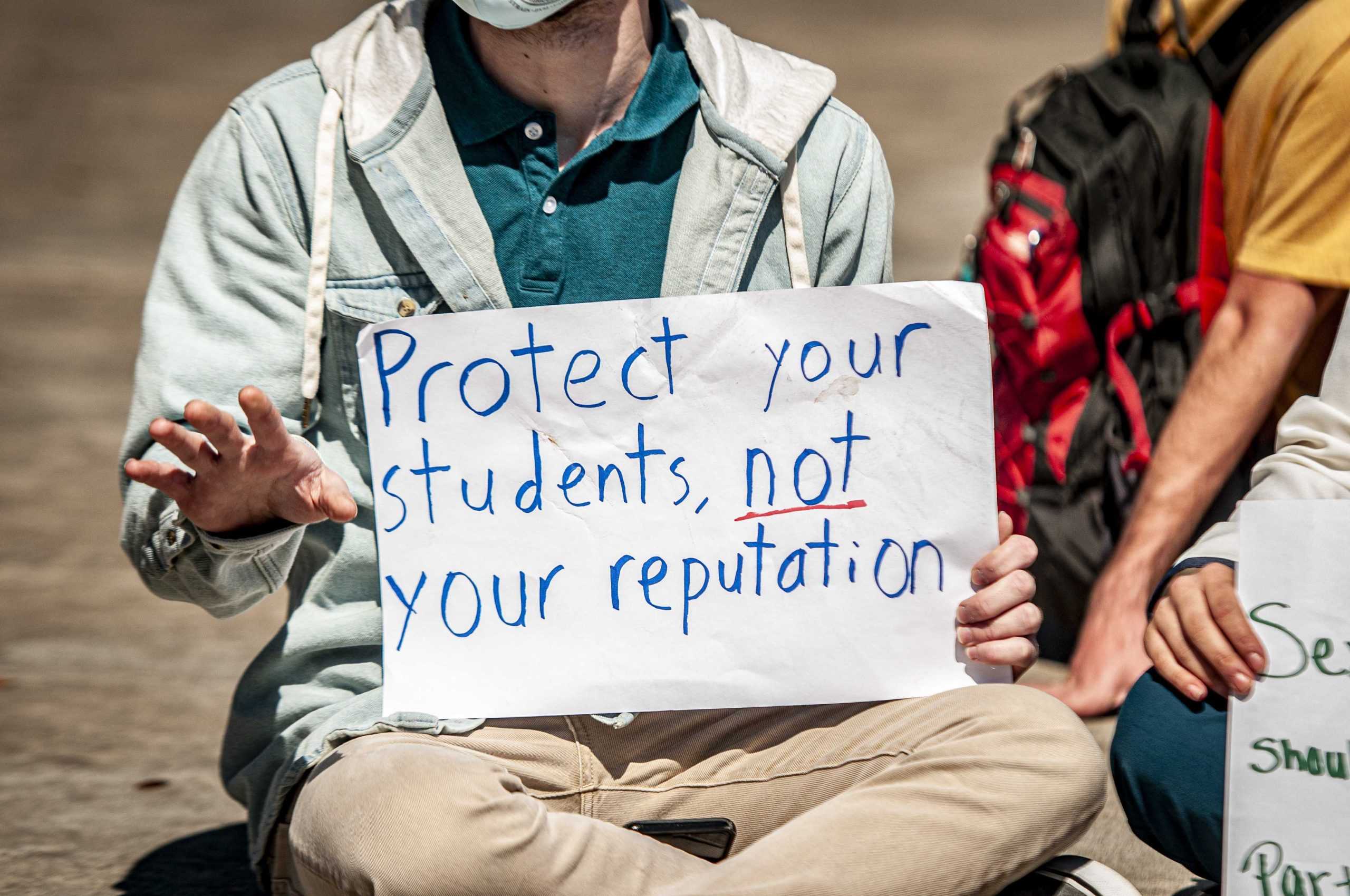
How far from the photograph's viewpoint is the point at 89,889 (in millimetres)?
2170

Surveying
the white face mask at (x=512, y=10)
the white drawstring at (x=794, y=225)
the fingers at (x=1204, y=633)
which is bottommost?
the fingers at (x=1204, y=633)

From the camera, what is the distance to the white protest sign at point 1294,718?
1.66 meters

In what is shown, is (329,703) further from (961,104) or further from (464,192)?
(961,104)

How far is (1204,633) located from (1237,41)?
1.40m

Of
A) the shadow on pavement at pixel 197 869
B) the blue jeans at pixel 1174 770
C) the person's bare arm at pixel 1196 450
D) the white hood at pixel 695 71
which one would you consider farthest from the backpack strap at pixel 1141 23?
the shadow on pavement at pixel 197 869

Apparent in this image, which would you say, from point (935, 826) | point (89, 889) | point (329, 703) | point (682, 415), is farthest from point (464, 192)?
point (89, 889)

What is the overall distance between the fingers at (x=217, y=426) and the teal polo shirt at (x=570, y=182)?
475mm

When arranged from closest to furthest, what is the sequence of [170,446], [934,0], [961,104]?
[170,446] < [961,104] < [934,0]

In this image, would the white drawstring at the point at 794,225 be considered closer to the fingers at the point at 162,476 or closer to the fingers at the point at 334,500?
the fingers at the point at 334,500

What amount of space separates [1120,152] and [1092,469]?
24.6 inches

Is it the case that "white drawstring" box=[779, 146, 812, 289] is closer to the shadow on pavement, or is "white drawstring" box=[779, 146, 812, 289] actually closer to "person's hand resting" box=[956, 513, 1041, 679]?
"person's hand resting" box=[956, 513, 1041, 679]

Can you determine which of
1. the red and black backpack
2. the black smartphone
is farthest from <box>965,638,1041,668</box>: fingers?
the red and black backpack

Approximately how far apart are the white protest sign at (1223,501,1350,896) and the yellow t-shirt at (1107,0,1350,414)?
76 cm

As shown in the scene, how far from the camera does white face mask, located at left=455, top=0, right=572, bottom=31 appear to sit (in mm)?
1880
